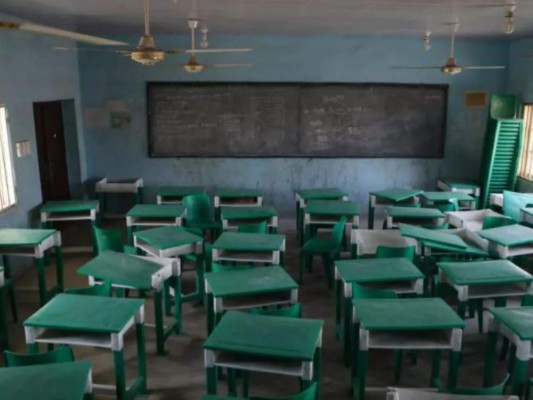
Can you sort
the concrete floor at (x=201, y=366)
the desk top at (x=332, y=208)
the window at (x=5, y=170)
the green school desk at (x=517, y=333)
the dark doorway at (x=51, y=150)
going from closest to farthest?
the green school desk at (x=517, y=333)
the concrete floor at (x=201, y=366)
the window at (x=5, y=170)
the desk top at (x=332, y=208)
the dark doorway at (x=51, y=150)

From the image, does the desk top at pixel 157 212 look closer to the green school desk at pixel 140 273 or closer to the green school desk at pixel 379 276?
the green school desk at pixel 140 273

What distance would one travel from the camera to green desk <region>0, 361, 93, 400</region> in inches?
107

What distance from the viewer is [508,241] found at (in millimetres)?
5246

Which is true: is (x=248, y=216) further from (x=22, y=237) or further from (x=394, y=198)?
(x=22, y=237)

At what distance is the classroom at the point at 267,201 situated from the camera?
3619 mm

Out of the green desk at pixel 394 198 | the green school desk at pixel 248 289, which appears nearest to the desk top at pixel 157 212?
the green school desk at pixel 248 289

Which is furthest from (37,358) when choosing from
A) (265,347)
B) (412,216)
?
(412,216)

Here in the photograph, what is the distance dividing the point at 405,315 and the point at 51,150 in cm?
675

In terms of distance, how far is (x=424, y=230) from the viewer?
5648mm

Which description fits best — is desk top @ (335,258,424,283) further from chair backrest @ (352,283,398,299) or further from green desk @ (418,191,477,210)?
green desk @ (418,191,477,210)

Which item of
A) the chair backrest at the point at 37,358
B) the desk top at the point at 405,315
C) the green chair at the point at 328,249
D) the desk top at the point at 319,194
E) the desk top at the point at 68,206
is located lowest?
the green chair at the point at 328,249

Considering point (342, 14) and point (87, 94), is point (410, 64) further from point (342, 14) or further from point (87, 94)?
point (87, 94)

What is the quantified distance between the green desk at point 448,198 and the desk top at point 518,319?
394 centimetres

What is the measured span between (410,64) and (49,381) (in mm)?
7915
